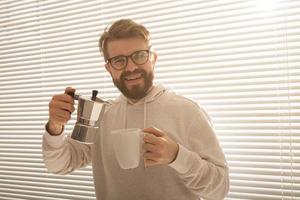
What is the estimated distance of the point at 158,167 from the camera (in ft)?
4.47

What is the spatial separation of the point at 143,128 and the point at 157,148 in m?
0.33

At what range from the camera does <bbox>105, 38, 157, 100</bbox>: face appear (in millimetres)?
1358

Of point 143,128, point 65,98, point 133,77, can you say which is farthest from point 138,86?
point 65,98

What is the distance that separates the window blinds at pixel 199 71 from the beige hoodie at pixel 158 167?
A: 0.19m

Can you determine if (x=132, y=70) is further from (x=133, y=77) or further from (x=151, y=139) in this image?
(x=151, y=139)

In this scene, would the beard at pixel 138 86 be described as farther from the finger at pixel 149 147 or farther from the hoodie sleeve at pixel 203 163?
the finger at pixel 149 147

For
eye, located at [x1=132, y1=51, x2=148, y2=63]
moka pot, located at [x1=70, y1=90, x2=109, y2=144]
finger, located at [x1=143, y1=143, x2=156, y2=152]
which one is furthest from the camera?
eye, located at [x1=132, y1=51, x2=148, y2=63]

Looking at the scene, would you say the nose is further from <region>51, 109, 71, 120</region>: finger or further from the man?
<region>51, 109, 71, 120</region>: finger

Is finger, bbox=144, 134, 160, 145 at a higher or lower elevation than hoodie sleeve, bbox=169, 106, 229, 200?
higher

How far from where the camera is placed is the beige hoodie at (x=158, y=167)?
1.23 meters

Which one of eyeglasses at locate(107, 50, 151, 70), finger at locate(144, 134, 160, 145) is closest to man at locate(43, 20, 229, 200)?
eyeglasses at locate(107, 50, 151, 70)

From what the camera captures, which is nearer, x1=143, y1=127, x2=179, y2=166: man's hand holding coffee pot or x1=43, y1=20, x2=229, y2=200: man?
x1=143, y1=127, x2=179, y2=166: man's hand holding coffee pot

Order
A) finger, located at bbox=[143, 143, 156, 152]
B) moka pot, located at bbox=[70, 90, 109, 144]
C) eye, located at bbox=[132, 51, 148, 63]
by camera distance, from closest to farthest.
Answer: finger, located at bbox=[143, 143, 156, 152], moka pot, located at bbox=[70, 90, 109, 144], eye, located at bbox=[132, 51, 148, 63]

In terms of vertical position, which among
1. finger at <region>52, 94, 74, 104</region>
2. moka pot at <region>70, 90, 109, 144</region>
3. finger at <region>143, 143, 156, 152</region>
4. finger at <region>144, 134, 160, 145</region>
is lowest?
finger at <region>143, 143, 156, 152</region>
